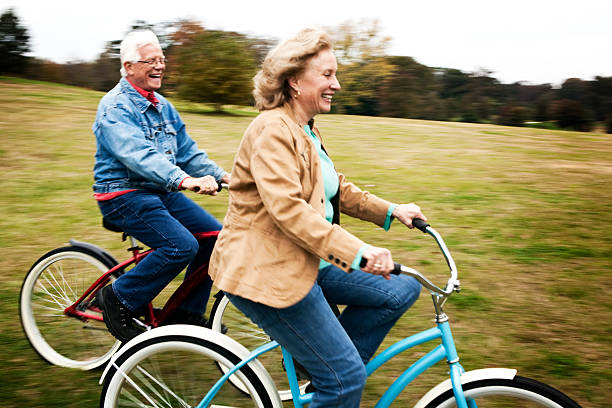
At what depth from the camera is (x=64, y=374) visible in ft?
11.9

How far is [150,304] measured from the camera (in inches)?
136

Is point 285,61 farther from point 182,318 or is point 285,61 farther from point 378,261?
point 182,318

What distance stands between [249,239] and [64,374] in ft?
7.37

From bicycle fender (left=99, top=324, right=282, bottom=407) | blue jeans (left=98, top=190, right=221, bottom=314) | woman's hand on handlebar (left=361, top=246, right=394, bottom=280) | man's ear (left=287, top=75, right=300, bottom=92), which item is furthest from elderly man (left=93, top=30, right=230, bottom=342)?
woman's hand on handlebar (left=361, top=246, right=394, bottom=280)

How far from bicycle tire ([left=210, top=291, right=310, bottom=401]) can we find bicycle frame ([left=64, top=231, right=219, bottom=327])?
0.19 meters

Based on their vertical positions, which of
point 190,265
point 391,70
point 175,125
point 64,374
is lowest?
point 64,374

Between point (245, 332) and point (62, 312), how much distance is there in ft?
4.30

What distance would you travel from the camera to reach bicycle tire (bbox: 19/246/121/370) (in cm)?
371

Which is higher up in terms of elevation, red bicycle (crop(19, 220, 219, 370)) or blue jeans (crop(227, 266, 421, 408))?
blue jeans (crop(227, 266, 421, 408))

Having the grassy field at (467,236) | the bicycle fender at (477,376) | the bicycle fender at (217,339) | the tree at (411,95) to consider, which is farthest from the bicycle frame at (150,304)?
the tree at (411,95)

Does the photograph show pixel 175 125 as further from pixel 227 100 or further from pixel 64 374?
pixel 227 100

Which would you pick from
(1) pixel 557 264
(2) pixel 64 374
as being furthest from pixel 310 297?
(1) pixel 557 264

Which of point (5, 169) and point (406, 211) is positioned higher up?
point (406, 211)

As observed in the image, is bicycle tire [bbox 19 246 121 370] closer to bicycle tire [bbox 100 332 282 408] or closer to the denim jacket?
the denim jacket
